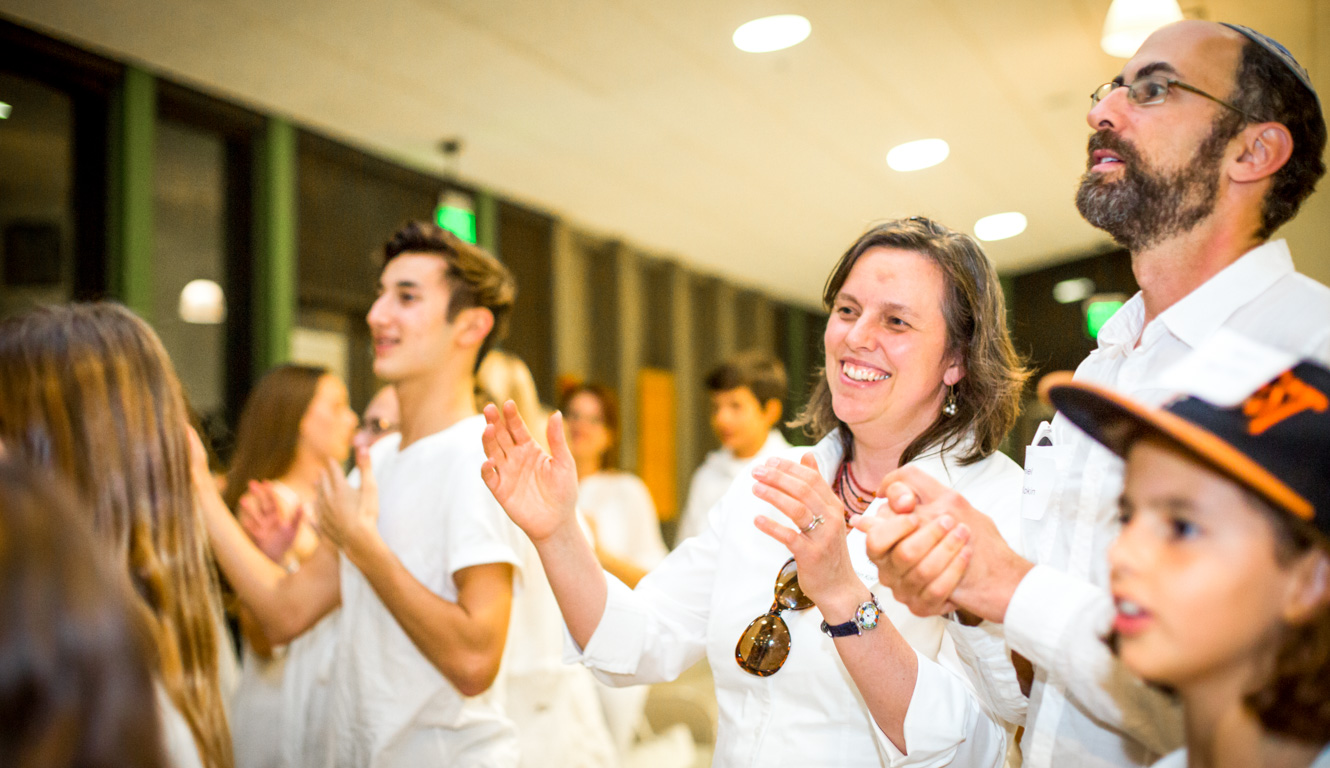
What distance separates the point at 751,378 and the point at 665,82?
1.59 metres

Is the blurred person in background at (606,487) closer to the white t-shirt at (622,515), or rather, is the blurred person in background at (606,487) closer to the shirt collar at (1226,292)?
the white t-shirt at (622,515)

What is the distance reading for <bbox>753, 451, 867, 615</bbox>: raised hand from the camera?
123 centimetres

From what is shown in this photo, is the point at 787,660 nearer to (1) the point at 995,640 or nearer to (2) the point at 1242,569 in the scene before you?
(1) the point at 995,640

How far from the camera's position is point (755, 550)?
1632 millimetres

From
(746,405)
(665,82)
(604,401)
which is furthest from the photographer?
(746,405)

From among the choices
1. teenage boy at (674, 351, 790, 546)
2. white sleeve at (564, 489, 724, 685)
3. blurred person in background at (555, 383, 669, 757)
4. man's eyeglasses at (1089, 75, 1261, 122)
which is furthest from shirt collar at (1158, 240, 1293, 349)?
blurred person in background at (555, 383, 669, 757)

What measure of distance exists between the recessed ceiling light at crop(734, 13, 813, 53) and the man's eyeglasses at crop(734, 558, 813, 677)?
303 centimetres

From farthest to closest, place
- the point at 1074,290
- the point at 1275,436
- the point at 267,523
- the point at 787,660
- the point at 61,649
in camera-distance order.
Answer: the point at 1074,290 < the point at 267,523 < the point at 787,660 < the point at 1275,436 < the point at 61,649

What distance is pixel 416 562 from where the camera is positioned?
2.06 metres

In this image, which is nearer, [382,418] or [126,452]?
[126,452]

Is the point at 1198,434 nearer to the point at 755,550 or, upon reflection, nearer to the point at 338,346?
the point at 755,550

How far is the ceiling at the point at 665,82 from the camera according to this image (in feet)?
12.6

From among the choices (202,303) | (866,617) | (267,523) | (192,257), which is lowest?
(866,617)

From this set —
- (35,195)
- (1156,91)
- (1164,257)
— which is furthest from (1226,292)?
(35,195)
